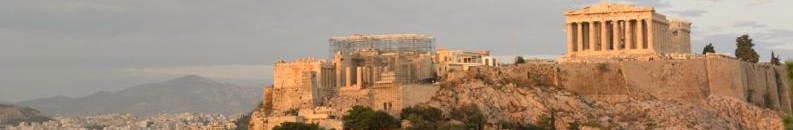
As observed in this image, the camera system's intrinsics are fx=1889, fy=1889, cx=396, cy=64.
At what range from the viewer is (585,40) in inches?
4353

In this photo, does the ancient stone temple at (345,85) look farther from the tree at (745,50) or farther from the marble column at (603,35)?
the tree at (745,50)

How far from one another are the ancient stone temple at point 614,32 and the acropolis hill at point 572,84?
0.06 metres

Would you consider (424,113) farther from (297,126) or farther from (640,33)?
(640,33)

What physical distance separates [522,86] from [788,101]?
19.8 m

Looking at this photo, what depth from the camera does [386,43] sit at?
375 feet

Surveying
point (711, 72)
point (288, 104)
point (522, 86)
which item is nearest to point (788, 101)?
point (711, 72)

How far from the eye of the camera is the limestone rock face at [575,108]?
333ft

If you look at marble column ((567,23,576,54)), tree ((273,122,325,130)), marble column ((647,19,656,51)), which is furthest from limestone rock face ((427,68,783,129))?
tree ((273,122,325,130))

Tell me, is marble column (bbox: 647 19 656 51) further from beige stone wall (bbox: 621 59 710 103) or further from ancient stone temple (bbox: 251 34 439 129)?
ancient stone temple (bbox: 251 34 439 129)

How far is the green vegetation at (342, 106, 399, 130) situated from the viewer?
310 feet

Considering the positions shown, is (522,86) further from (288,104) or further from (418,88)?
(288,104)

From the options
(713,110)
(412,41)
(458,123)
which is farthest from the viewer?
(412,41)

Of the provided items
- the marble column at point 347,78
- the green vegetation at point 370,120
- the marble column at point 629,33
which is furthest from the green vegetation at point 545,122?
the marble column at point 347,78

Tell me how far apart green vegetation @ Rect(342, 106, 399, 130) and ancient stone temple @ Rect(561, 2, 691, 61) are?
17316 mm
